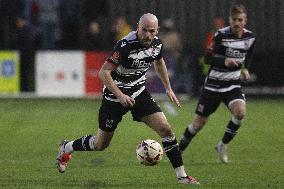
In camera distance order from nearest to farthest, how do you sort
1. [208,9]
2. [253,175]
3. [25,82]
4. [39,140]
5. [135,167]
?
[253,175] → [135,167] → [39,140] → [25,82] → [208,9]

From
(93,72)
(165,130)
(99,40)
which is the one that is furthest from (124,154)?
(99,40)

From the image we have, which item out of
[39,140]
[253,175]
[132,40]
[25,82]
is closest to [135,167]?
[253,175]

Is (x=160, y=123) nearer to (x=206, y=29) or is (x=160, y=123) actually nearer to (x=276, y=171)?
(x=276, y=171)

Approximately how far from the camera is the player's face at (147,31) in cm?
1000

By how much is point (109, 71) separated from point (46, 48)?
15612mm

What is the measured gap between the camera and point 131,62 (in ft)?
33.9

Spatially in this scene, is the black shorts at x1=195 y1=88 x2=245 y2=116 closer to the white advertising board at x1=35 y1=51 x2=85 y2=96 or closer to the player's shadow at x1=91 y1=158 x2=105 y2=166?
the player's shadow at x1=91 y1=158 x2=105 y2=166

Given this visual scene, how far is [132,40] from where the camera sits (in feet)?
33.6

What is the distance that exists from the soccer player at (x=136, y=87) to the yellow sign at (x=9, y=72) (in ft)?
45.0

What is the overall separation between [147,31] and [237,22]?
275 cm

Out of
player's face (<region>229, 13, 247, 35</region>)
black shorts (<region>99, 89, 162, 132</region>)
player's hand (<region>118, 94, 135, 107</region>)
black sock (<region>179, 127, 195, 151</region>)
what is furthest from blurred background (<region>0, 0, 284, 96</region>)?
player's hand (<region>118, 94, 135, 107</region>)

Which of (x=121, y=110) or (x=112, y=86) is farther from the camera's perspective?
(x=121, y=110)

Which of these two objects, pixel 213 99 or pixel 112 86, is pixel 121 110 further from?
pixel 213 99

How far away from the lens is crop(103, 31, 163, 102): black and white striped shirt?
33.5 ft
